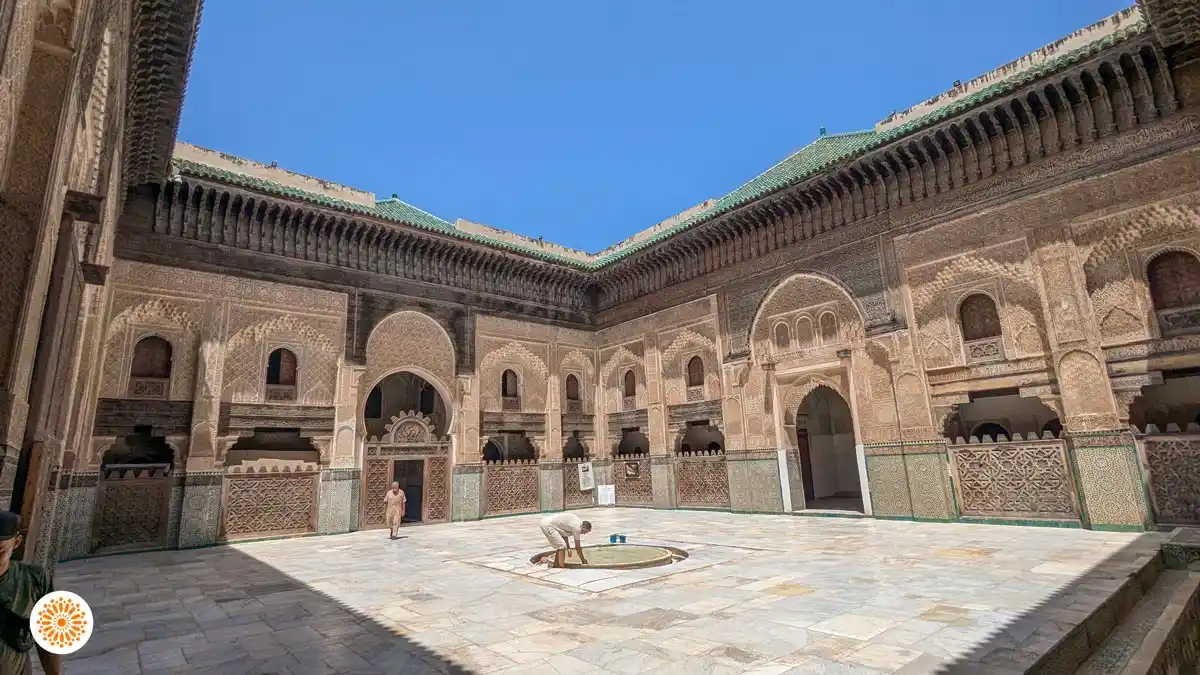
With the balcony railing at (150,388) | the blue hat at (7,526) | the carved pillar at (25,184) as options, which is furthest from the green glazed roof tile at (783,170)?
the blue hat at (7,526)

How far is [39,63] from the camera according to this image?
3387mm

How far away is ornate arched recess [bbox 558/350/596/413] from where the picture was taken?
14295 millimetres

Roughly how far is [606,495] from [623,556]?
24.1 ft

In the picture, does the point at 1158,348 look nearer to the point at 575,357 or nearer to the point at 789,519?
the point at 789,519

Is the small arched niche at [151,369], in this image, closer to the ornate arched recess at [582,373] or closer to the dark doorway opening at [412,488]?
the dark doorway opening at [412,488]

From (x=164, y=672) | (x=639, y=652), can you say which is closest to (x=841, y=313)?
(x=639, y=652)

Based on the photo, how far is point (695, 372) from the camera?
12.9m

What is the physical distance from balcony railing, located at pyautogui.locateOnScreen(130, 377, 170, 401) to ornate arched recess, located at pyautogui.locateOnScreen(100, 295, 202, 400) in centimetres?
8

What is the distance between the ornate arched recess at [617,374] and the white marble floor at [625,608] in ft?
20.6

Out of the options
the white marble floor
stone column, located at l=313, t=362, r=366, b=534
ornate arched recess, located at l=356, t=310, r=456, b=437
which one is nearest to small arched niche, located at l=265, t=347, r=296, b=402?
stone column, located at l=313, t=362, r=366, b=534

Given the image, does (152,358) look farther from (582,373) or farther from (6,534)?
(6,534)

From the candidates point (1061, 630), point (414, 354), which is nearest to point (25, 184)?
point (1061, 630)

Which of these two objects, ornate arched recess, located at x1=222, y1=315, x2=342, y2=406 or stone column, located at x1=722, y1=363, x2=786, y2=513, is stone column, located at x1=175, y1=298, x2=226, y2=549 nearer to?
ornate arched recess, located at x1=222, y1=315, x2=342, y2=406

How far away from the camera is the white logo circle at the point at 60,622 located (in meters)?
1.58
